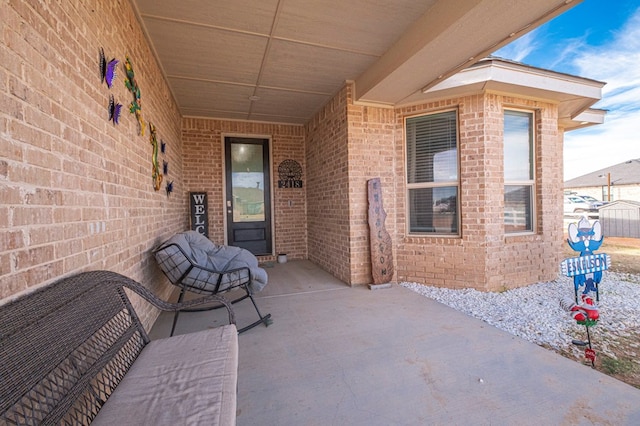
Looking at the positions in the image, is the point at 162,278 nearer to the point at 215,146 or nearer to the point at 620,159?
the point at 215,146

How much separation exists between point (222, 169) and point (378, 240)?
3.32 metres

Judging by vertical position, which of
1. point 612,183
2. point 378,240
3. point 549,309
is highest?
point 612,183

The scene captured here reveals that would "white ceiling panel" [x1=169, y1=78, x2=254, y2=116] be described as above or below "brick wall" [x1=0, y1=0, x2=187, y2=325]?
above

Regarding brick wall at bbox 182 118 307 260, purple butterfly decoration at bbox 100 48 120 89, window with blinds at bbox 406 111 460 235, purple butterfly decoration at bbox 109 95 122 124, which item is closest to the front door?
brick wall at bbox 182 118 307 260

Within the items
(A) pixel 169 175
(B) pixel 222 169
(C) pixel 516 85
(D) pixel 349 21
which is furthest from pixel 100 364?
(C) pixel 516 85

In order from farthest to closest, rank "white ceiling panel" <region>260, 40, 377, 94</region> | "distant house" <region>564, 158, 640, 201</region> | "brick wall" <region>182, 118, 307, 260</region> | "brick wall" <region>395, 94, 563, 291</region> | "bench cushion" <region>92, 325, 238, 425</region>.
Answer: "distant house" <region>564, 158, 640, 201</region> → "brick wall" <region>182, 118, 307, 260</region> → "brick wall" <region>395, 94, 563, 291</region> → "white ceiling panel" <region>260, 40, 377, 94</region> → "bench cushion" <region>92, 325, 238, 425</region>

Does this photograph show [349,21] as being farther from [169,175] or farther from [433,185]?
[169,175]

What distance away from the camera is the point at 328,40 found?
9.20 ft

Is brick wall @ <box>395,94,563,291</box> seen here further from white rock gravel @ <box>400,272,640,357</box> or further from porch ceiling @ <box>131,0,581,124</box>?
porch ceiling @ <box>131,0,581,124</box>

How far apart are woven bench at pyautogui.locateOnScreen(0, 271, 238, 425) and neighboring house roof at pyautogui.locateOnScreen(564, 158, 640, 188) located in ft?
80.1

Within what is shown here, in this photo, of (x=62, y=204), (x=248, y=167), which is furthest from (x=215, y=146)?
(x=62, y=204)

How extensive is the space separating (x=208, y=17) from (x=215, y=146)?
301 cm

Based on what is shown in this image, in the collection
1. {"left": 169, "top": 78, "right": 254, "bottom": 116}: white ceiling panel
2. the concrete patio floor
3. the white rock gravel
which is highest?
{"left": 169, "top": 78, "right": 254, "bottom": 116}: white ceiling panel

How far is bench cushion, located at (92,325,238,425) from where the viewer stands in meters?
0.93
